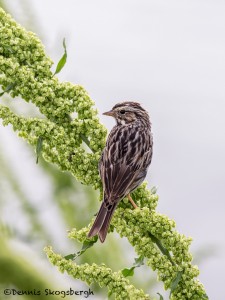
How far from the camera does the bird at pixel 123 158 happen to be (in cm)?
523

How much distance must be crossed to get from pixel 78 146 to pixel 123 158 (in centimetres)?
141

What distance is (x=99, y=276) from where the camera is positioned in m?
4.71

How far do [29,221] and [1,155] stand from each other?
2.72 feet

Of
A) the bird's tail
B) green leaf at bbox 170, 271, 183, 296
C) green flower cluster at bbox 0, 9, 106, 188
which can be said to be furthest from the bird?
green leaf at bbox 170, 271, 183, 296

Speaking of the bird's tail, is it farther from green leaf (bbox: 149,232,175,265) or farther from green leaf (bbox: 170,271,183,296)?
green leaf (bbox: 170,271,183,296)

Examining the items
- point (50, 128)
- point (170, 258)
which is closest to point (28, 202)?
point (50, 128)

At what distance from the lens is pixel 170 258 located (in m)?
4.82

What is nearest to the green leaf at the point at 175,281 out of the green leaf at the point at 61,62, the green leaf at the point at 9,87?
the green leaf at the point at 61,62

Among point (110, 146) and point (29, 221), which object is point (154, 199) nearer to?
point (110, 146)

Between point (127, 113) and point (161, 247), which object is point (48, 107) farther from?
point (127, 113)

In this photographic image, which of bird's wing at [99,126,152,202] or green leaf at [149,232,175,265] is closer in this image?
green leaf at [149,232,175,265]

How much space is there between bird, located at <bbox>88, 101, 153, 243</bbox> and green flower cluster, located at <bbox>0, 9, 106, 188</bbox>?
18 centimetres

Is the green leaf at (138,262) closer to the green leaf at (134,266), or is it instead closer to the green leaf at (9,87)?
the green leaf at (134,266)

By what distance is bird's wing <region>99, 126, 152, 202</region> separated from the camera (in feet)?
17.7
